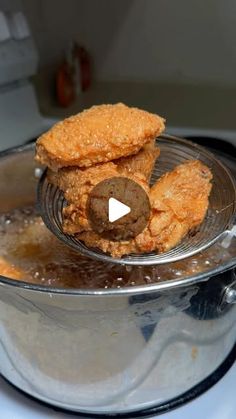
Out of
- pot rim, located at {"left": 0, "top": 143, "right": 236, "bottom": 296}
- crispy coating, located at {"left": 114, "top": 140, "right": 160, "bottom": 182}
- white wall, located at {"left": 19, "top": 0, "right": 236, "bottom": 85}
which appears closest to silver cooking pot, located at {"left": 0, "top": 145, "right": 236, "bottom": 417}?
pot rim, located at {"left": 0, "top": 143, "right": 236, "bottom": 296}

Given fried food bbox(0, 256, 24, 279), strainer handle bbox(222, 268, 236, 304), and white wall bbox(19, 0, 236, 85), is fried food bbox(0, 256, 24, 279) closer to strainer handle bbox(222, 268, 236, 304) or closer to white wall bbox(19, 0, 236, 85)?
strainer handle bbox(222, 268, 236, 304)

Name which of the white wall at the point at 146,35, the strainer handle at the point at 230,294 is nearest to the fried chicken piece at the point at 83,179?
the strainer handle at the point at 230,294

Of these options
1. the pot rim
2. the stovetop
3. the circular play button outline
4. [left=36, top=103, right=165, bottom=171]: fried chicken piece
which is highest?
[left=36, top=103, right=165, bottom=171]: fried chicken piece

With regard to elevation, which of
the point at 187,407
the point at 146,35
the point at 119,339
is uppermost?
the point at 146,35

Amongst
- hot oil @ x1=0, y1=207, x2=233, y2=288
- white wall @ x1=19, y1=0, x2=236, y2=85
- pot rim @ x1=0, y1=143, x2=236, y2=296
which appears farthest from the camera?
white wall @ x1=19, y1=0, x2=236, y2=85

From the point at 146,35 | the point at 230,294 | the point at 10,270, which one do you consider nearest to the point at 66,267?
the point at 10,270

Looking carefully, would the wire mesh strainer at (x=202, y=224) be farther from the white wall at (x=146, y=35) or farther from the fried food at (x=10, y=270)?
the white wall at (x=146, y=35)

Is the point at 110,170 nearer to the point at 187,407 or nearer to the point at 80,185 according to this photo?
the point at 80,185
